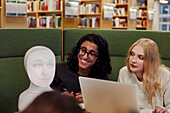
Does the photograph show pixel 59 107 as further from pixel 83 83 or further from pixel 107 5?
pixel 107 5

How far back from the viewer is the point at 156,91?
6.72ft

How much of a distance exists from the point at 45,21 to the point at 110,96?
5.35 metres

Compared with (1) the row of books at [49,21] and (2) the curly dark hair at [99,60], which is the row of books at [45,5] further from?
(2) the curly dark hair at [99,60]

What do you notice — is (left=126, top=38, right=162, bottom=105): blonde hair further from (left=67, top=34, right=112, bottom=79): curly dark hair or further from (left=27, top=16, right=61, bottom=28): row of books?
(left=27, top=16, right=61, bottom=28): row of books

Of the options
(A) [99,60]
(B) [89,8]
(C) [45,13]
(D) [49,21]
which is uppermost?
(B) [89,8]

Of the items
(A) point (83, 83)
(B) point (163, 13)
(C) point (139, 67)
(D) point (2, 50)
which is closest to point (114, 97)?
(A) point (83, 83)

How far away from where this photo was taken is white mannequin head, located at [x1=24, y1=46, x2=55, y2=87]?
3.97 feet

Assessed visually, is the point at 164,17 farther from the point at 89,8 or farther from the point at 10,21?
the point at 10,21

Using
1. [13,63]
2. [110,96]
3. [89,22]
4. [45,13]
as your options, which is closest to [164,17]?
[89,22]

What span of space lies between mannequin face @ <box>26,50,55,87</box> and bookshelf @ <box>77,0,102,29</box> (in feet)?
18.4

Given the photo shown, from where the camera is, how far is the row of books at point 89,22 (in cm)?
690

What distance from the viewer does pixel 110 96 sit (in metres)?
1.34

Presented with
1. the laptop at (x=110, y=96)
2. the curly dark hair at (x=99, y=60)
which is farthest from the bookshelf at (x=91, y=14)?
the laptop at (x=110, y=96)

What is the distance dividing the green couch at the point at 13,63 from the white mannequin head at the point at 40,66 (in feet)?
4.88
